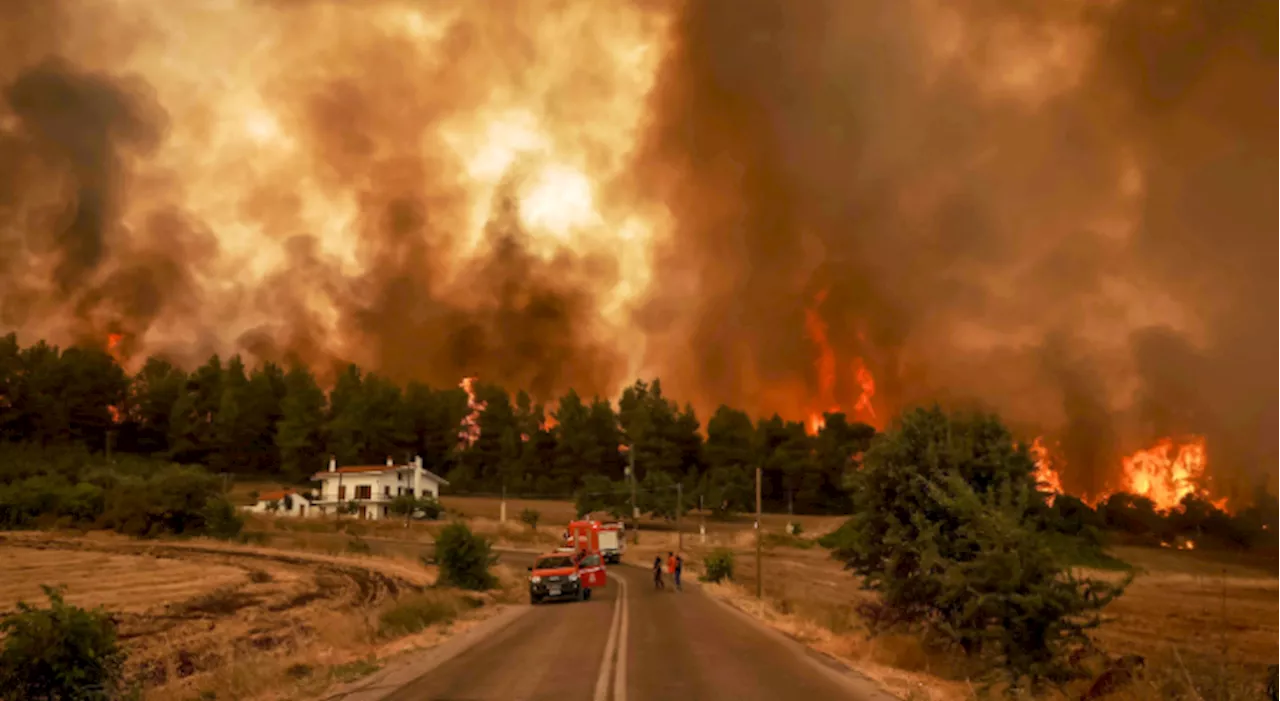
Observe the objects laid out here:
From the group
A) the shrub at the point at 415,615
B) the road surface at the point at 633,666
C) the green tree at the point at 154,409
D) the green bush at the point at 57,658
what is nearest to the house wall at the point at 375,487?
the green tree at the point at 154,409

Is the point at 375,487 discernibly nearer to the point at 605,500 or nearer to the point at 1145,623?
the point at 605,500

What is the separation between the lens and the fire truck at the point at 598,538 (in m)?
61.2

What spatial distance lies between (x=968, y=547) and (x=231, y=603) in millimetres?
29428

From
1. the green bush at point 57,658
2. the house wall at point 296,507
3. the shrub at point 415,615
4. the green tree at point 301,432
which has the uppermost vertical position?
the green tree at point 301,432

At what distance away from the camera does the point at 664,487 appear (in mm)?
103312

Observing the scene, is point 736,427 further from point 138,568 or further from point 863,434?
point 138,568

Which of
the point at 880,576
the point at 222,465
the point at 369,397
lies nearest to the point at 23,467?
the point at 222,465

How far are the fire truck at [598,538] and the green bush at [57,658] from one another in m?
45.9

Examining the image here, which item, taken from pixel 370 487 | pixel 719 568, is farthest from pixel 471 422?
pixel 719 568

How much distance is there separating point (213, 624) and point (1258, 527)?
44.4m

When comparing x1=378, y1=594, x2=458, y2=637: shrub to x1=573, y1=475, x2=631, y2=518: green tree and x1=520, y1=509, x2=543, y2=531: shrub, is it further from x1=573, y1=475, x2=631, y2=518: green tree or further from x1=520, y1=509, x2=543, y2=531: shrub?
x1=573, y1=475, x2=631, y2=518: green tree

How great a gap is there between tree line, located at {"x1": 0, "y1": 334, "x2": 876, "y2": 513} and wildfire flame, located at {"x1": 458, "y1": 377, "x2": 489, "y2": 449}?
834mm

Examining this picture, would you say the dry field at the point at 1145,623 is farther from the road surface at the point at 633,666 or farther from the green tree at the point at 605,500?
the green tree at the point at 605,500

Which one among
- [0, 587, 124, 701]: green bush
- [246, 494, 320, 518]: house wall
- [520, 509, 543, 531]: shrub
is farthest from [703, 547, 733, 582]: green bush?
[246, 494, 320, 518]: house wall
